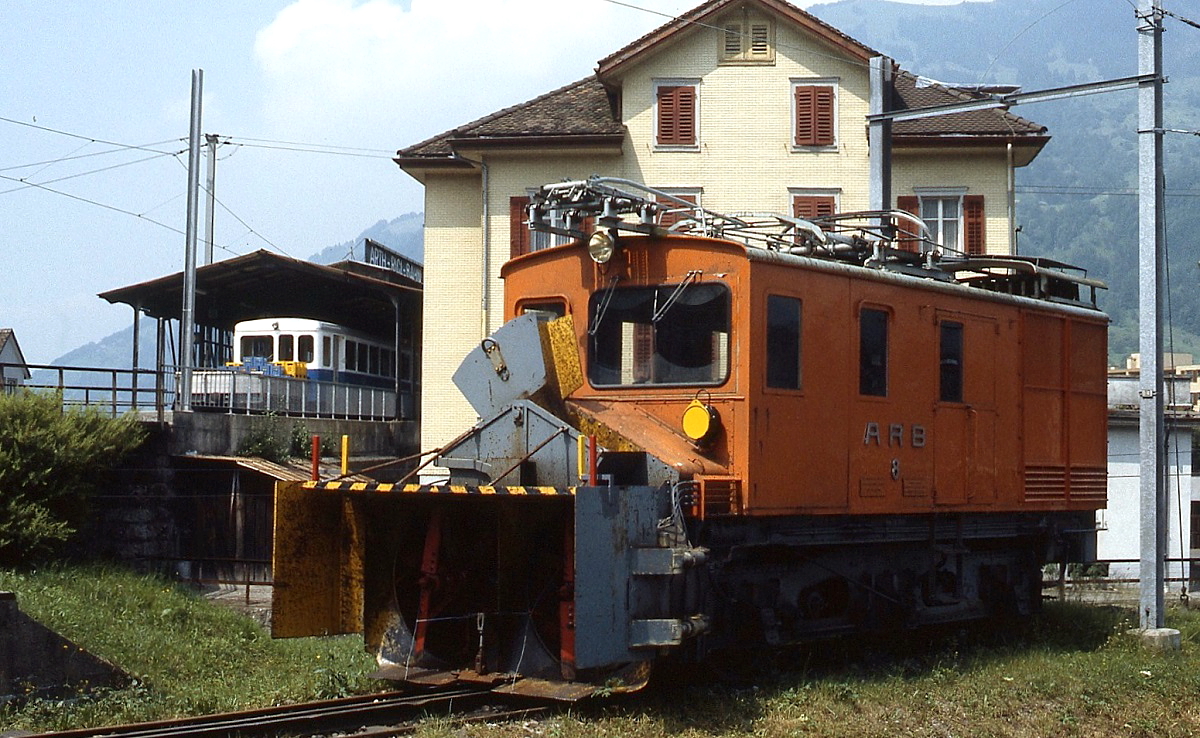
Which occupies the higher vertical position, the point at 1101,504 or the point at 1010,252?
the point at 1010,252

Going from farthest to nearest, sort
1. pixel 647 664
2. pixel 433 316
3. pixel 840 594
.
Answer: pixel 433 316, pixel 840 594, pixel 647 664

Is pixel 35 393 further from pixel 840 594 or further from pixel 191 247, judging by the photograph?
pixel 840 594

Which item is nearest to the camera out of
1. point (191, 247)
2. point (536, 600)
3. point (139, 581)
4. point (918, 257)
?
point (536, 600)

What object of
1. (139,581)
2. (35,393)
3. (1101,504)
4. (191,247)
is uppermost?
(191,247)

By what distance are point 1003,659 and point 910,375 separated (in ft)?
9.13

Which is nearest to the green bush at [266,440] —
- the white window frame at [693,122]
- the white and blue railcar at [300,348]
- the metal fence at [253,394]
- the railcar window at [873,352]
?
the metal fence at [253,394]

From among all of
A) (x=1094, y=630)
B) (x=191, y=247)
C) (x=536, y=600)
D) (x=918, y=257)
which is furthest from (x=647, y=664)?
(x=191, y=247)

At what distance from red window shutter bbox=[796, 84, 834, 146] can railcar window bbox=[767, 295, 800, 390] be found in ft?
64.0

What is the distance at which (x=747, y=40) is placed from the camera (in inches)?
1172

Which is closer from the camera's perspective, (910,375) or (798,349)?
(798,349)

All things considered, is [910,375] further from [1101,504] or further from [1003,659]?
[1101,504]

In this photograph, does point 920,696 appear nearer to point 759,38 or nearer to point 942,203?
point 942,203

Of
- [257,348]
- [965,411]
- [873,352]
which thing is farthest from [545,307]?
Answer: [257,348]

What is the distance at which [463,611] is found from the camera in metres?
10.8
